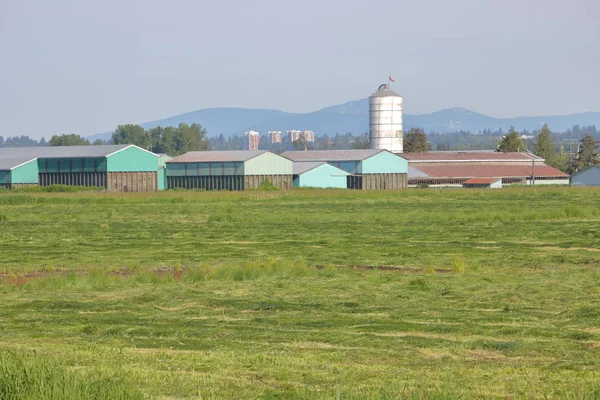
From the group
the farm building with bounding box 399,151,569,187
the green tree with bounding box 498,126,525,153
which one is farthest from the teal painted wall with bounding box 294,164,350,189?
the green tree with bounding box 498,126,525,153

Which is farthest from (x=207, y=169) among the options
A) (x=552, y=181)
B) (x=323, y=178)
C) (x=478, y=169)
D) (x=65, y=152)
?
(x=552, y=181)

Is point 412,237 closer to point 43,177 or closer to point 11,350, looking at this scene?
point 11,350

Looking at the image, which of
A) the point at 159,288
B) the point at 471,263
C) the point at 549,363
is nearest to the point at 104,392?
the point at 549,363

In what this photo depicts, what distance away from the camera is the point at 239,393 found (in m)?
11.6

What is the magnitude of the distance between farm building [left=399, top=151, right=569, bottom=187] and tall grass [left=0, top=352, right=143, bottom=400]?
108 m

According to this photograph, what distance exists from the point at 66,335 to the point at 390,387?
633cm

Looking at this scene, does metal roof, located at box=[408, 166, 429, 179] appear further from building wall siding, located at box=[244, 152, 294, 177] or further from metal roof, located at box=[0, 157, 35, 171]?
metal roof, located at box=[0, 157, 35, 171]

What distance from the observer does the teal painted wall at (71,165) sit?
325ft

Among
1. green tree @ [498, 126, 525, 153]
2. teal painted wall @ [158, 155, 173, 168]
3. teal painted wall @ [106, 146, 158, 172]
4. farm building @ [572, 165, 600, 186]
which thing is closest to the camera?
teal painted wall @ [106, 146, 158, 172]

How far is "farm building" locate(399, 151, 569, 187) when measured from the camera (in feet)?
397

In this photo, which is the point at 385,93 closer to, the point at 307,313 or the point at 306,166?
the point at 306,166

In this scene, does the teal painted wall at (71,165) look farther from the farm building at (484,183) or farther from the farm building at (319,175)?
the farm building at (484,183)

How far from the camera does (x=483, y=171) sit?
125250mm

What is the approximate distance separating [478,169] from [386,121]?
1512cm
